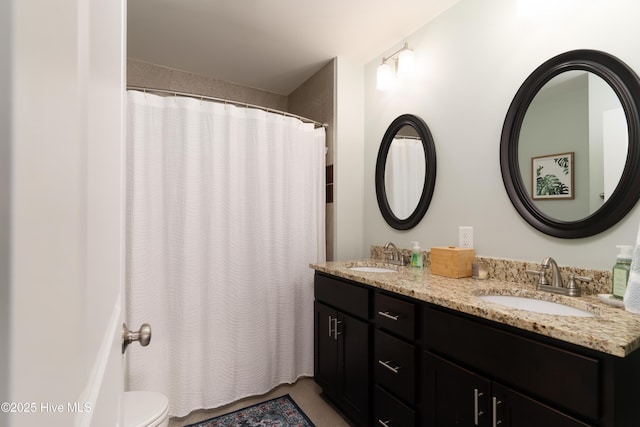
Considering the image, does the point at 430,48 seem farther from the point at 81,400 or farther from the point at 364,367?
the point at 81,400

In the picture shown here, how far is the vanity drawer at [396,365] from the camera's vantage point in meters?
1.38

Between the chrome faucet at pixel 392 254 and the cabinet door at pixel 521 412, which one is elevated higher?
the chrome faucet at pixel 392 254

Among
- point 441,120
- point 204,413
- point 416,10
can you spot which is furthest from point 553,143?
point 204,413

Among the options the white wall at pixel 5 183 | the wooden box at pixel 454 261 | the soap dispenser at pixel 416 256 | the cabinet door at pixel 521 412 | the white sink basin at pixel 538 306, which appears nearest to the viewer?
the white wall at pixel 5 183

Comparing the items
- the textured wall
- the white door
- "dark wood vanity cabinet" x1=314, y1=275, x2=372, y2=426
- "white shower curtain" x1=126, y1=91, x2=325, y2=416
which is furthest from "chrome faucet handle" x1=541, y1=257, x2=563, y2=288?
the textured wall

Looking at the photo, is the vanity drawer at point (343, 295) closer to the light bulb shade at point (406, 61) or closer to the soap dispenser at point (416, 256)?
the soap dispenser at point (416, 256)

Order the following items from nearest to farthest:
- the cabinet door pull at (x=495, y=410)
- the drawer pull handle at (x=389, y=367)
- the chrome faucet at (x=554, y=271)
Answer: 1. the cabinet door pull at (x=495, y=410)
2. the chrome faucet at (x=554, y=271)
3. the drawer pull handle at (x=389, y=367)

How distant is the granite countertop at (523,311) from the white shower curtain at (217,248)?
0.64 meters

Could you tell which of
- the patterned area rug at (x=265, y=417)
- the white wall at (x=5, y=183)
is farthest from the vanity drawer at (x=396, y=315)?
the white wall at (x=5, y=183)

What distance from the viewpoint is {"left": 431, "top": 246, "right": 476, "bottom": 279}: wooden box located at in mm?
1648

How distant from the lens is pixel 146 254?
5.94 ft

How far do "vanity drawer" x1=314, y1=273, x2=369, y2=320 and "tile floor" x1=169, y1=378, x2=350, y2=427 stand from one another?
2.24ft

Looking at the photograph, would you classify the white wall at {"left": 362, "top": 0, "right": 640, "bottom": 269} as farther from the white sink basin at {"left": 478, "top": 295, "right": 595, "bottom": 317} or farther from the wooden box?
the white sink basin at {"left": 478, "top": 295, "right": 595, "bottom": 317}

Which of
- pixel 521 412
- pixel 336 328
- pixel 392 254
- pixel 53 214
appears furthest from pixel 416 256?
pixel 53 214
